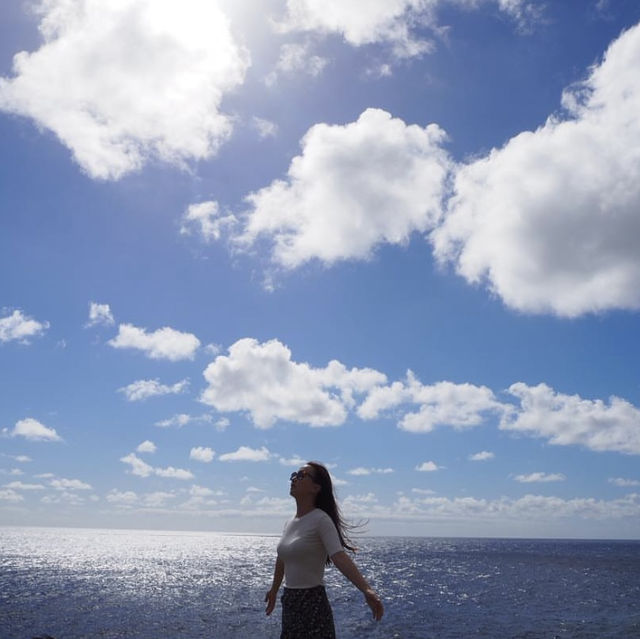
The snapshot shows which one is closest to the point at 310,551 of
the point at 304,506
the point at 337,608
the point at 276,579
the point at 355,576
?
the point at 304,506

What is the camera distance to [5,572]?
7706cm

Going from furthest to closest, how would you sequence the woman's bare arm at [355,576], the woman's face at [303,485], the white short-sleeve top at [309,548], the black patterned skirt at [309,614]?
1. the woman's face at [303,485]
2. the black patterned skirt at [309,614]
3. the white short-sleeve top at [309,548]
4. the woman's bare arm at [355,576]

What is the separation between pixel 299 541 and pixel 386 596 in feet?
166

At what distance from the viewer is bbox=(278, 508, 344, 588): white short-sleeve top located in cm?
537

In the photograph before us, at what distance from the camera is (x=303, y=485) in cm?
567

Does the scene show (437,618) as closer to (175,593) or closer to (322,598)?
(175,593)

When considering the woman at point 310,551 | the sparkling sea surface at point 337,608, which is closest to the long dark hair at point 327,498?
the woman at point 310,551

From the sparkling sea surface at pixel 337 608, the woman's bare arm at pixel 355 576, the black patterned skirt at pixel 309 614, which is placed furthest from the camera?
the sparkling sea surface at pixel 337 608

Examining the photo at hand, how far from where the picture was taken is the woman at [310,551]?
5.41 m

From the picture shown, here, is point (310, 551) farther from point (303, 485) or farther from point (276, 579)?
point (276, 579)

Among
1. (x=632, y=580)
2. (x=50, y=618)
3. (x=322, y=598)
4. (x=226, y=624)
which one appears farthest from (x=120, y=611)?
(x=632, y=580)

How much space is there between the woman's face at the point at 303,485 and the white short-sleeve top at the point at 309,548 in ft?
0.60

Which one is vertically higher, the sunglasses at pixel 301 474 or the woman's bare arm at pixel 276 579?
the sunglasses at pixel 301 474

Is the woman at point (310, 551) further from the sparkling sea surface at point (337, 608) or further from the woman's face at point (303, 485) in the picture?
the sparkling sea surface at point (337, 608)
